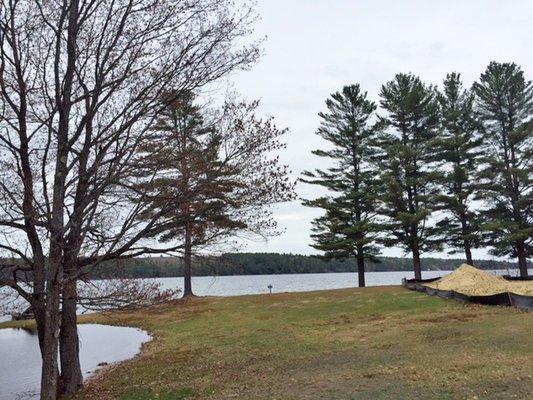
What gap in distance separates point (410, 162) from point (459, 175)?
3.65 m

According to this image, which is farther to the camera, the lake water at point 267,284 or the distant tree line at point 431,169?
the lake water at point 267,284

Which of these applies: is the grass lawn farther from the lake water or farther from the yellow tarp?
the lake water

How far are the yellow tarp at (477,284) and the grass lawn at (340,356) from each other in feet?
6.58

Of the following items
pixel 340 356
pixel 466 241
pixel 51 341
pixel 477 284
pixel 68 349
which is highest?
pixel 466 241

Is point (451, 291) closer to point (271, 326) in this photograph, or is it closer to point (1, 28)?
point (271, 326)

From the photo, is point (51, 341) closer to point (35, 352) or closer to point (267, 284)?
point (35, 352)

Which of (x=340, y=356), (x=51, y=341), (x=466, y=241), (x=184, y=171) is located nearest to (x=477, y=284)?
(x=466, y=241)

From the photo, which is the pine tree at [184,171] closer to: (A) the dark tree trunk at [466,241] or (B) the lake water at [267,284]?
(B) the lake water at [267,284]

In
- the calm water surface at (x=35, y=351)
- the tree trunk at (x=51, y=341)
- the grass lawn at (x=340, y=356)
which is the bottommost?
the calm water surface at (x=35, y=351)

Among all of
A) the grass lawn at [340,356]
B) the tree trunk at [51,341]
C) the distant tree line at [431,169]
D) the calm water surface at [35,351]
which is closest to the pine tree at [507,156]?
the distant tree line at [431,169]

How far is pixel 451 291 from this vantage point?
23.5 metres

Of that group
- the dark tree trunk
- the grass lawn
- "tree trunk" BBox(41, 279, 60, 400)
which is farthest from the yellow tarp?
"tree trunk" BBox(41, 279, 60, 400)

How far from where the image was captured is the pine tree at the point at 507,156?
35.4 m

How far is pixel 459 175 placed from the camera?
36375 mm
